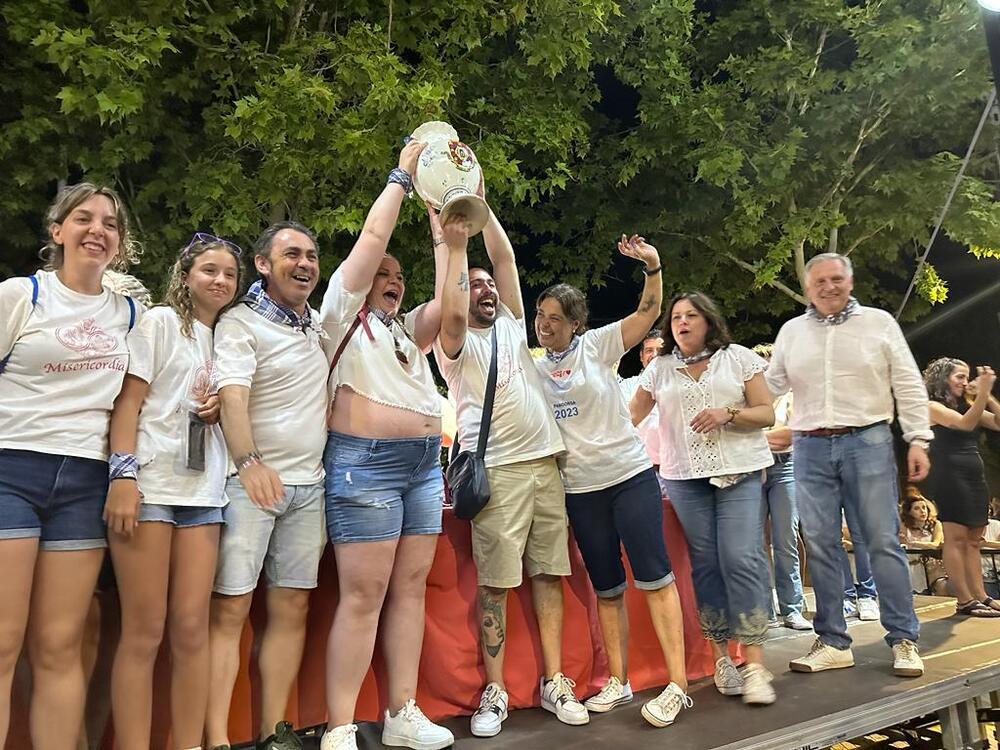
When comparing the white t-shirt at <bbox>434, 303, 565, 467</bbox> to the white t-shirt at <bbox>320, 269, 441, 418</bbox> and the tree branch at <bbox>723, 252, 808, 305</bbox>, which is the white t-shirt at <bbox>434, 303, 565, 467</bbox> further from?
the tree branch at <bbox>723, 252, 808, 305</bbox>

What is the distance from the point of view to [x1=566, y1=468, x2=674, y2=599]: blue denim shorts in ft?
9.97

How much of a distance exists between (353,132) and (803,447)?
13.5ft

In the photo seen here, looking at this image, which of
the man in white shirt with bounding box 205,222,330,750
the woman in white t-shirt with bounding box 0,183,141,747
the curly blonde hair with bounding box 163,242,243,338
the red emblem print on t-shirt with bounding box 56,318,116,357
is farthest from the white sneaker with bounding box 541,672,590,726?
the red emblem print on t-shirt with bounding box 56,318,116,357

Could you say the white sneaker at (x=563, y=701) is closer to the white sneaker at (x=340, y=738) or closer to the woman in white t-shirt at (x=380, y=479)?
the woman in white t-shirt at (x=380, y=479)

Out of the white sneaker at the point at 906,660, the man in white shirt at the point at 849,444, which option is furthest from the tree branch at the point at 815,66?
the white sneaker at the point at 906,660

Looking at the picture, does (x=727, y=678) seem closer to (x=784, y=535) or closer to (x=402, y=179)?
(x=784, y=535)

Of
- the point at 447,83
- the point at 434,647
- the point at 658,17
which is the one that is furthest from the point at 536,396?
the point at 658,17

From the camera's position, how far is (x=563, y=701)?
2.97m

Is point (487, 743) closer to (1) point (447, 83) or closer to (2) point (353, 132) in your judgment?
(2) point (353, 132)

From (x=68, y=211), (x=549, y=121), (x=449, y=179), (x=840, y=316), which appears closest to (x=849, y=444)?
(x=840, y=316)

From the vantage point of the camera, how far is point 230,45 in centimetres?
654

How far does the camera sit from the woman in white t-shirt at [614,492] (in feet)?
10.0

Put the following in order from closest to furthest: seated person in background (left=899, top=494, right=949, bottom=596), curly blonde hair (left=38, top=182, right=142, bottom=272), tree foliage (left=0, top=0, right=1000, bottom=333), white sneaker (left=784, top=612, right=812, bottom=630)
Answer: curly blonde hair (left=38, top=182, right=142, bottom=272) < white sneaker (left=784, top=612, right=812, bottom=630) < tree foliage (left=0, top=0, right=1000, bottom=333) < seated person in background (left=899, top=494, right=949, bottom=596)

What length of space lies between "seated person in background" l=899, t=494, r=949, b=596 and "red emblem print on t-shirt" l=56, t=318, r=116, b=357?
6260mm
